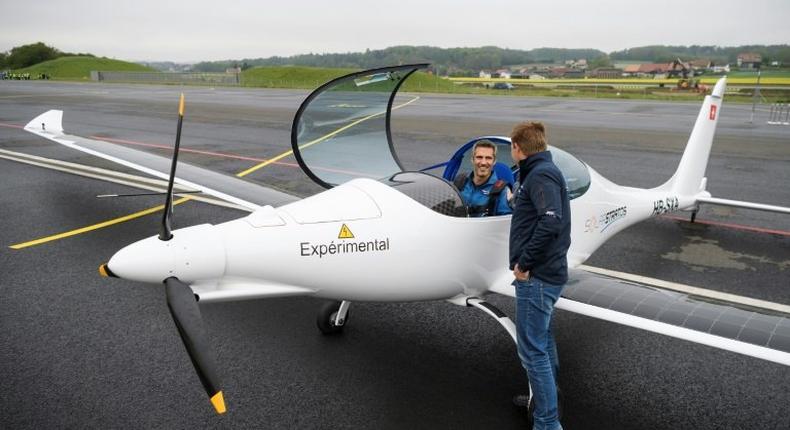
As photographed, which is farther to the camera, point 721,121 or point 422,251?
point 721,121

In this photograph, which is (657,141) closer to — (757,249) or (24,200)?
(757,249)

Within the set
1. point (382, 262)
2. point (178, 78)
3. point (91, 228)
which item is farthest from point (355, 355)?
point (178, 78)

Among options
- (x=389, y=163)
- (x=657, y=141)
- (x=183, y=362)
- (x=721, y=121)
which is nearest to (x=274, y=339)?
(x=183, y=362)

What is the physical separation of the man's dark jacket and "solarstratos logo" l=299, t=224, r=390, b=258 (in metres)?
0.98

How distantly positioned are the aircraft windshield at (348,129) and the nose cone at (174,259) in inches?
85.3

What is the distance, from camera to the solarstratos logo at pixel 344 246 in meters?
3.71

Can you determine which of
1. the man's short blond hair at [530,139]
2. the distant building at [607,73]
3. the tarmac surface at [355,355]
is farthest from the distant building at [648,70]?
the man's short blond hair at [530,139]

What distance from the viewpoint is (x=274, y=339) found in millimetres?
5102

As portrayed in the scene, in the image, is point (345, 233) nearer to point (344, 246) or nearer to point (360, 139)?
point (344, 246)

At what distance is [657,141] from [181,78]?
68316 mm

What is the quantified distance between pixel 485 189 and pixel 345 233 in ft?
4.75

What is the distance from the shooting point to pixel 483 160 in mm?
4543

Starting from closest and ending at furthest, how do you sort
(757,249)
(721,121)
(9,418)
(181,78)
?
(9,418) → (757,249) → (721,121) → (181,78)

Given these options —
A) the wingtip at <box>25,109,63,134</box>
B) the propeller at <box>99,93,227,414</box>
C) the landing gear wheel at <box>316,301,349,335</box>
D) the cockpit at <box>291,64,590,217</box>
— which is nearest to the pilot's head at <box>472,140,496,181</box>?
the cockpit at <box>291,64,590,217</box>
